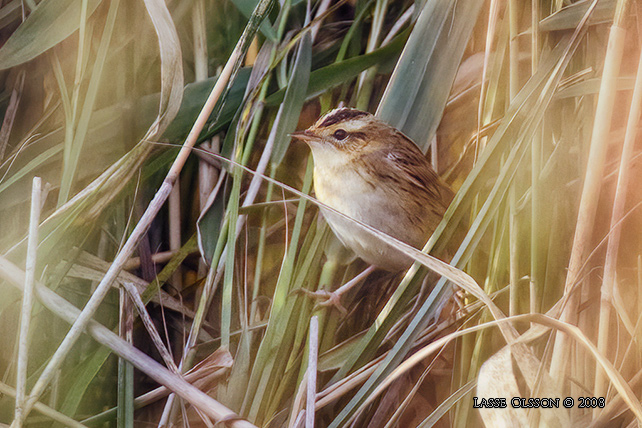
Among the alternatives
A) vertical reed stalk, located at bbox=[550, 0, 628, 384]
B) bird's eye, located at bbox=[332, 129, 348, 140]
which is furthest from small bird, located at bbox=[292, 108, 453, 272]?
vertical reed stalk, located at bbox=[550, 0, 628, 384]

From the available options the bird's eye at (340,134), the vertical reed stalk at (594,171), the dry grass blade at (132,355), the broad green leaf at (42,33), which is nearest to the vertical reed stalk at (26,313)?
the dry grass blade at (132,355)

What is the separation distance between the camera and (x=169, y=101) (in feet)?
4.91

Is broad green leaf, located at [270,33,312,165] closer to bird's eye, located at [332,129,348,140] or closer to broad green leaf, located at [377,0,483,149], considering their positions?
bird's eye, located at [332,129,348,140]

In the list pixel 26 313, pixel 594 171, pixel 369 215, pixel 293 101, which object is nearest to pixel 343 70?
pixel 293 101

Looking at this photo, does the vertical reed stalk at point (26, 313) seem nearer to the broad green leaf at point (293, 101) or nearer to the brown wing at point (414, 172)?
the broad green leaf at point (293, 101)

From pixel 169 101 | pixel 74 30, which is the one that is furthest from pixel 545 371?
pixel 74 30

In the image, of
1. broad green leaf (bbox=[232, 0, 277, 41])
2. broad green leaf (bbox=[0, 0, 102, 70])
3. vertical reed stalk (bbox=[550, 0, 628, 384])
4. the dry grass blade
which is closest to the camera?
vertical reed stalk (bbox=[550, 0, 628, 384])


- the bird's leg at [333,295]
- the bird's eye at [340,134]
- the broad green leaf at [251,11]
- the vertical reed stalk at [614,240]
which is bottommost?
the bird's leg at [333,295]

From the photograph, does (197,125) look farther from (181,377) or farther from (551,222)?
(551,222)

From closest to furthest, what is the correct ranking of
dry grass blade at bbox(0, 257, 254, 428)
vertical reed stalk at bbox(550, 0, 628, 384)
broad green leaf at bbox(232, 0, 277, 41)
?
1. vertical reed stalk at bbox(550, 0, 628, 384)
2. dry grass blade at bbox(0, 257, 254, 428)
3. broad green leaf at bbox(232, 0, 277, 41)

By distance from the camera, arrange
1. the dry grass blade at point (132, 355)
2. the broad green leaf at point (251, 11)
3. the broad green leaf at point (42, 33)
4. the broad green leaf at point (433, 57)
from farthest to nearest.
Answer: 1. the broad green leaf at point (42, 33)
2. the broad green leaf at point (251, 11)
3. the broad green leaf at point (433, 57)
4. the dry grass blade at point (132, 355)

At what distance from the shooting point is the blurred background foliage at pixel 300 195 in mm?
1247

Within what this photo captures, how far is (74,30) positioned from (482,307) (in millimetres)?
1399

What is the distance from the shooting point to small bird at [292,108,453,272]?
5.06 feet
